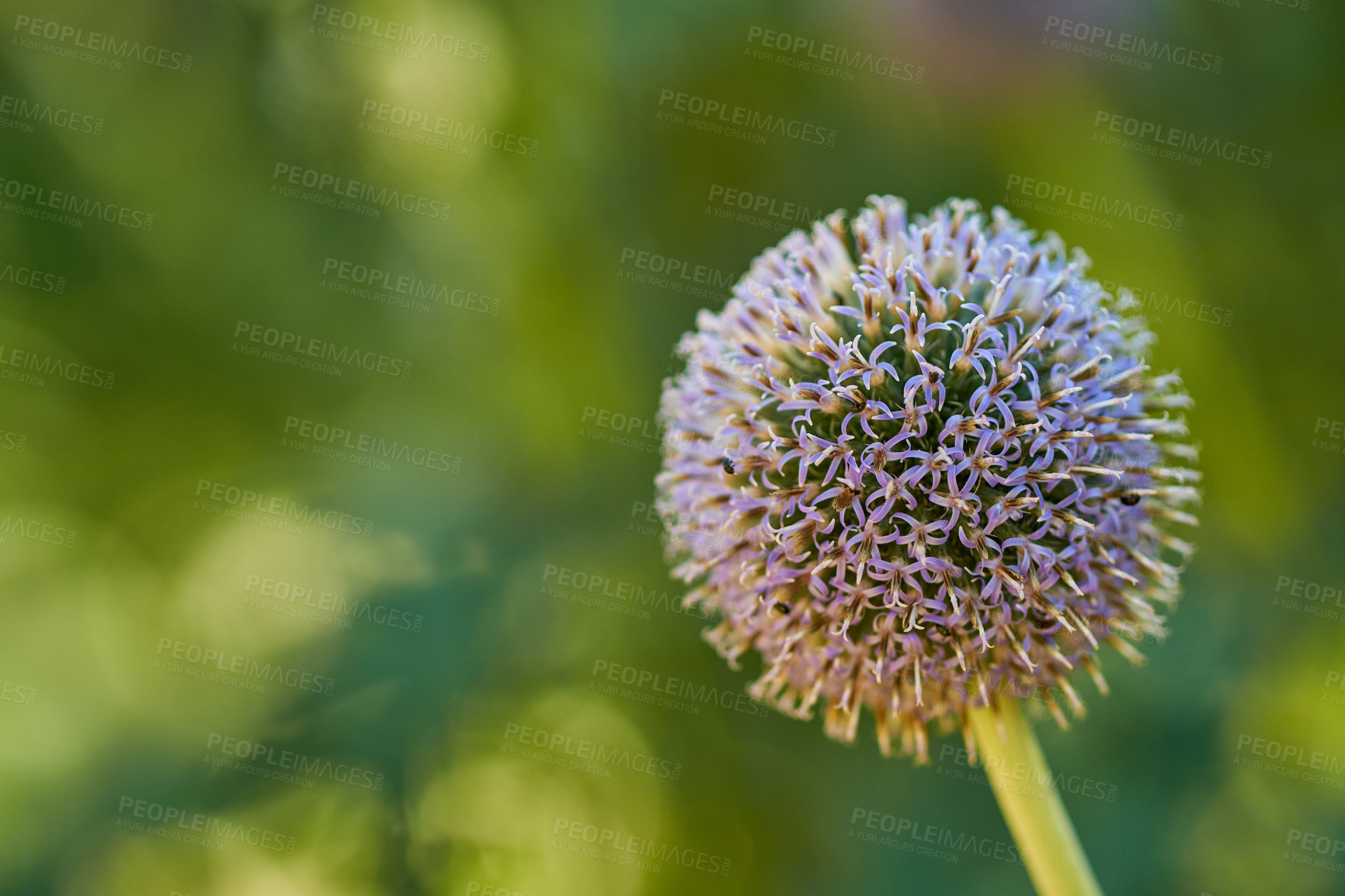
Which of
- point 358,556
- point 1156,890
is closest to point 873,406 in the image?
point 1156,890

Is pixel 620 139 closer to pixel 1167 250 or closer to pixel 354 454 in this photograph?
pixel 354 454
